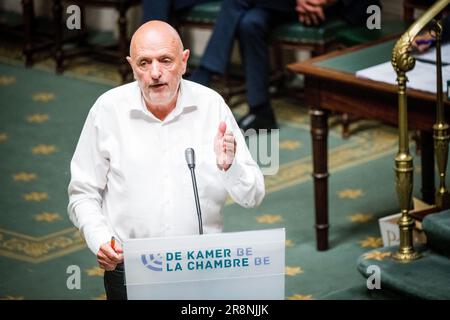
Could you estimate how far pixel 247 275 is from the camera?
8.62 feet

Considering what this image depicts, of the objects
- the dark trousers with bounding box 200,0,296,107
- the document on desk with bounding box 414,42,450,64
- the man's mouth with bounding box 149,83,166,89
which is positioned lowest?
the dark trousers with bounding box 200,0,296,107

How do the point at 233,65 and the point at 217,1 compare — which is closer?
the point at 217,1

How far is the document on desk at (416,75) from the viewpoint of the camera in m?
4.63

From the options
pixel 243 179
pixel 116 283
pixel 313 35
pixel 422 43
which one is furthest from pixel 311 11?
pixel 243 179

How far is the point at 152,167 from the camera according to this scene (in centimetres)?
295

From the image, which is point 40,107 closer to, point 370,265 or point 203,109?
point 370,265

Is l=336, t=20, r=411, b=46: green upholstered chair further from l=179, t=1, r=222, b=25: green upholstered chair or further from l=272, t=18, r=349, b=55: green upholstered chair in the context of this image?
l=179, t=1, r=222, b=25: green upholstered chair

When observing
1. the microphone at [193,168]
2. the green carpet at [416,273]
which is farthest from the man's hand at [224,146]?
the green carpet at [416,273]

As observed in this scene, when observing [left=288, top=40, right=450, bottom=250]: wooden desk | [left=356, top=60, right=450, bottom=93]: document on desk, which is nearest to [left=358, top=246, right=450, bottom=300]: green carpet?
[left=288, top=40, right=450, bottom=250]: wooden desk

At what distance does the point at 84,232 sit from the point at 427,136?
2823 mm

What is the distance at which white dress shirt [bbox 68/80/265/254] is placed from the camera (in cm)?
293

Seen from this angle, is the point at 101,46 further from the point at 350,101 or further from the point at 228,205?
the point at 350,101

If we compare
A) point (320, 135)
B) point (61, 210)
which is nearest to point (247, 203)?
point (320, 135)

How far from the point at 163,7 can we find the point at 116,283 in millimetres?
4057
